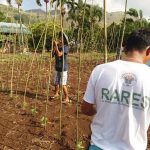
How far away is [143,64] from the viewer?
7.75 ft

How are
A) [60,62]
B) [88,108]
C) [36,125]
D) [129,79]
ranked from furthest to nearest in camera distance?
[60,62] → [36,125] → [88,108] → [129,79]

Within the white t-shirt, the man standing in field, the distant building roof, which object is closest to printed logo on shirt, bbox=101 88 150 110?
the white t-shirt

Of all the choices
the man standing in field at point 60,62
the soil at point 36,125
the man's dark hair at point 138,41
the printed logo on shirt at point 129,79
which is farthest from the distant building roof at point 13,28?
the printed logo on shirt at point 129,79

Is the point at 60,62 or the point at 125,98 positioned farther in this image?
the point at 60,62

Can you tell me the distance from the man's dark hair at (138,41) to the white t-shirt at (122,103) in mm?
98

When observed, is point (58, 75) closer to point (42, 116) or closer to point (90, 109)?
point (42, 116)

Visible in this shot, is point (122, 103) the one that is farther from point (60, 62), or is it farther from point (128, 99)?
point (60, 62)

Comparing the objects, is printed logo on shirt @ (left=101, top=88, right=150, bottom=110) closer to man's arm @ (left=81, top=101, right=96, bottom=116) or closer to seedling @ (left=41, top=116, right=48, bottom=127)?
man's arm @ (left=81, top=101, right=96, bottom=116)

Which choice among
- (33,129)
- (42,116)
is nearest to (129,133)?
(33,129)

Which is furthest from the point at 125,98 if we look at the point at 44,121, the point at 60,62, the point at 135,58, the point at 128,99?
the point at 60,62

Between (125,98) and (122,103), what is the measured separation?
35 millimetres

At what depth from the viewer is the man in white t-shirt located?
2.31m

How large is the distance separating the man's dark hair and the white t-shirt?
0.10 metres

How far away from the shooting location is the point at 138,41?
2379 millimetres
